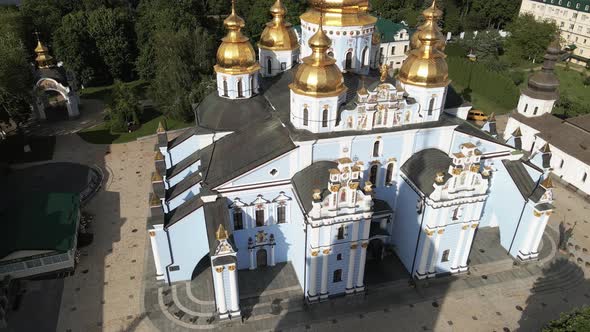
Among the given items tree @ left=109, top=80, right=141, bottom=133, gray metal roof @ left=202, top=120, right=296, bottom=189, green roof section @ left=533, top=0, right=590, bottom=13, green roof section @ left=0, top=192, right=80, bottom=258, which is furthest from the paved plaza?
green roof section @ left=533, top=0, right=590, bottom=13

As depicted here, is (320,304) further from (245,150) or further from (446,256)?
(245,150)

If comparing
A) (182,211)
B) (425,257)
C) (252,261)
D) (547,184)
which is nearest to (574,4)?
(547,184)

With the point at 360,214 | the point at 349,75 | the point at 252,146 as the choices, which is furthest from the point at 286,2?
the point at 360,214

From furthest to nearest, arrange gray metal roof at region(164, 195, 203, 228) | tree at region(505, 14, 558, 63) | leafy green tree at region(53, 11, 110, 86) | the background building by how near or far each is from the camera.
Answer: the background building → tree at region(505, 14, 558, 63) → leafy green tree at region(53, 11, 110, 86) → gray metal roof at region(164, 195, 203, 228)

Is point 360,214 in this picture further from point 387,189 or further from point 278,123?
point 278,123

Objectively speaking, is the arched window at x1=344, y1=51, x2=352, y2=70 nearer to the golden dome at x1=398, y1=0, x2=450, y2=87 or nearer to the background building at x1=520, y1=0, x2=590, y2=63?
the golden dome at x1=398, y1=0, x2=450, y2=87

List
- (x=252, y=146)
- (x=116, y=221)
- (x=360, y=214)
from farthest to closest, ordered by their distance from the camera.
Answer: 1. (x=116, y=221)
2. (x=252, y=146)
3. (x=360, y=214)
